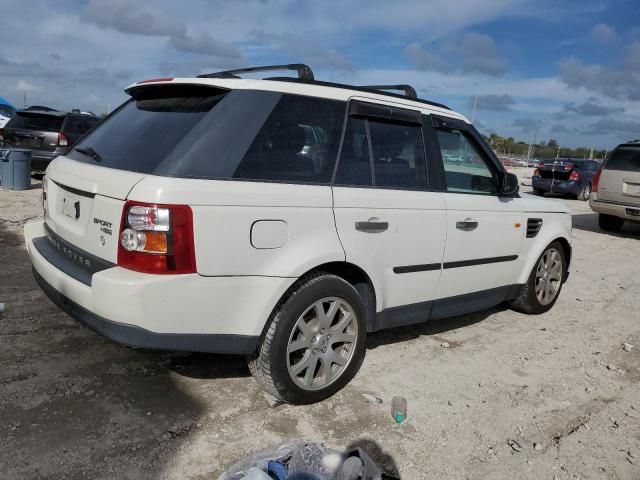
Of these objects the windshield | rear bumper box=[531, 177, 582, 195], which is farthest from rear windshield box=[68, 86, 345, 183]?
the windshield

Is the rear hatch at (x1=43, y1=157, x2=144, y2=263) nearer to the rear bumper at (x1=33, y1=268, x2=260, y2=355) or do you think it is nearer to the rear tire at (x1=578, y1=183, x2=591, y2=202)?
the rear bumper at (x1=33, y1=268, x2=260, y2=355)

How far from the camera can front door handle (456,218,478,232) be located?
157 inches

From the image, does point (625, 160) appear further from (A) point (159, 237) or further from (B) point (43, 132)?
(B) point (43, 132)

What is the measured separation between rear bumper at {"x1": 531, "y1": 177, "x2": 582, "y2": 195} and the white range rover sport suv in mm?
15860

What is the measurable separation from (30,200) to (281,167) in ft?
28.9

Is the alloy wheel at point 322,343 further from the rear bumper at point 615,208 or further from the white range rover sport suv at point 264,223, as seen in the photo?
the rear bumper at point 615,208

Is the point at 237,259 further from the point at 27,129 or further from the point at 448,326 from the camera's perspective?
the point at 27,129

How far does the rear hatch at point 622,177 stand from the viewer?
10680 millimetres

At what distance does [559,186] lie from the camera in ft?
60.4

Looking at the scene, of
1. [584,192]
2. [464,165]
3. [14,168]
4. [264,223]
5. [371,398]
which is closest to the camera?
[264,223]

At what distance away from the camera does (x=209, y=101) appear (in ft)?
9.82

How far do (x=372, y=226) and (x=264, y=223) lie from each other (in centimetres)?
81

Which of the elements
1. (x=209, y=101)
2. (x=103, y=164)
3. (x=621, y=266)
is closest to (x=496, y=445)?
(x=209, y=101)

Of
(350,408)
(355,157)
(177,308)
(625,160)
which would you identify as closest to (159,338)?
(177,308)
